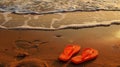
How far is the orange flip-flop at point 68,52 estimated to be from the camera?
179 cm

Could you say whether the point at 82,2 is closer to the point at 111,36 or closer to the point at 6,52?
the point at 111,36

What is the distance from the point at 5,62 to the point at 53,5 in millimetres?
1454

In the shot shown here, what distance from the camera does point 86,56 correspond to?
1.80m

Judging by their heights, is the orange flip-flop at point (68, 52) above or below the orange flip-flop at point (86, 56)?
above

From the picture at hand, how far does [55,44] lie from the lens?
2.02m

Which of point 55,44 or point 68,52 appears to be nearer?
point 68,52

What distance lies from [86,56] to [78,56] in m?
0.07

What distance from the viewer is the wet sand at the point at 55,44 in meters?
1.79

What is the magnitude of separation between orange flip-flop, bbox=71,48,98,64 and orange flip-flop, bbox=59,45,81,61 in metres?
0.05

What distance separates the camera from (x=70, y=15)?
268 centimetres

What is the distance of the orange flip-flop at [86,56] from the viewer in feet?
5.74

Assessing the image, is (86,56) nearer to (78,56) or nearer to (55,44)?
(78,56)

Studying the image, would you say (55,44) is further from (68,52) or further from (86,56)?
(86,56)

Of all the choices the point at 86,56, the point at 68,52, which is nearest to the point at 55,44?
the point at 68,52
